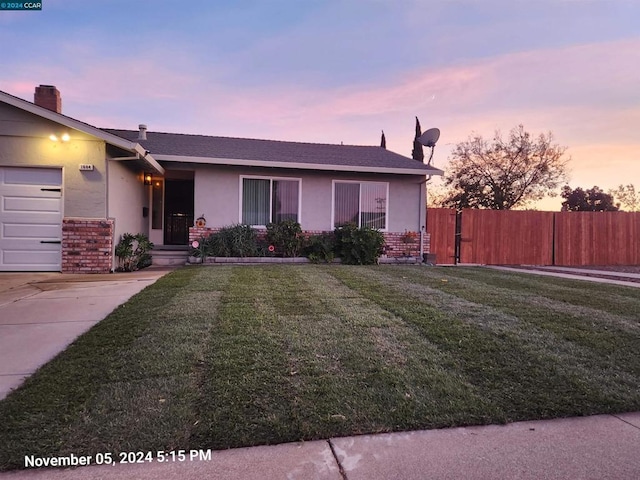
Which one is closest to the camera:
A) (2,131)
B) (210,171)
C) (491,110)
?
(2,131)

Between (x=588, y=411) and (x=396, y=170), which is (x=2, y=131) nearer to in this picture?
(x=396, y=170)

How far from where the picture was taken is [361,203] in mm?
11633

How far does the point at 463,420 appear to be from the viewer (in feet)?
7.98

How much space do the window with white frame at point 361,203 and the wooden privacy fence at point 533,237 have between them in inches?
70.0

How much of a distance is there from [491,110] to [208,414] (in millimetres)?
13105

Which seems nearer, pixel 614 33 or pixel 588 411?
pixel 588 411

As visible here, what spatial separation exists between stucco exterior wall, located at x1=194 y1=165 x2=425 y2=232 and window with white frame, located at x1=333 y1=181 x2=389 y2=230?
173mm

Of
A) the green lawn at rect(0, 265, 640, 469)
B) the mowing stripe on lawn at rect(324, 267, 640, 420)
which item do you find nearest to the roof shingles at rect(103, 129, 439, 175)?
the green lawn at rect(0, 265, 640, 469)

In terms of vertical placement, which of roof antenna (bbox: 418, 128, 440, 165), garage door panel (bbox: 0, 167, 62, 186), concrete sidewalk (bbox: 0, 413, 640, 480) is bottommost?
concrete sidewalk (bbox: 0, 413, 640, 480)

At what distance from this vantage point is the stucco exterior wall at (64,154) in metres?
8.34

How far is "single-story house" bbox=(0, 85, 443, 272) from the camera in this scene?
332 inches

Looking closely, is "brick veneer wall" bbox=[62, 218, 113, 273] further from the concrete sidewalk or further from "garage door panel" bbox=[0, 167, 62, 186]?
the concrete sidewalk

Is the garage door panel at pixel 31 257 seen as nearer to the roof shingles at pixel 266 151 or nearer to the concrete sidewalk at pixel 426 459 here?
the roof shingles at pixel 266 151

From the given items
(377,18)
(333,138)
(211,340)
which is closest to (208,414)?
(211,340)
